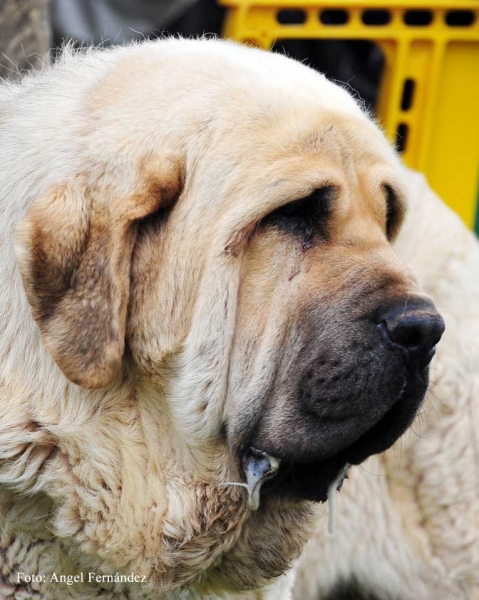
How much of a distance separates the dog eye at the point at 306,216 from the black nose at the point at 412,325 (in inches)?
11.9

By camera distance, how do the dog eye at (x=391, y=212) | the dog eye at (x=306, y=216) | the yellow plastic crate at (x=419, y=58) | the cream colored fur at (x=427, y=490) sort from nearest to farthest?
the dog eye at (x=306, y=216), the dog eye at (x=391, y=212), the cream colored fur at (x=427, y=490), the yellow plastic crate at (x=419, y=58)

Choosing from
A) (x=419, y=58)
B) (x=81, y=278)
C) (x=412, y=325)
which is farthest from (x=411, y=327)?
(x=419, y=58)

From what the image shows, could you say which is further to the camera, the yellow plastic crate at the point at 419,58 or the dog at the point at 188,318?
the yellow plastic crate at the point at 419,58

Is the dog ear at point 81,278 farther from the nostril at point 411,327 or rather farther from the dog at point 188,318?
the nostril at point 411,327

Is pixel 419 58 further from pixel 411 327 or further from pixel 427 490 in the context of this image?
pixel 411 327

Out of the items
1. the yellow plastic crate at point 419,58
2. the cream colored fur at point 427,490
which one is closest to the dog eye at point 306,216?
the cream colored fur at point 427,490

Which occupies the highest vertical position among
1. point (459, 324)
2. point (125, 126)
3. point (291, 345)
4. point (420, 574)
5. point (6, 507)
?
point (125, 126)

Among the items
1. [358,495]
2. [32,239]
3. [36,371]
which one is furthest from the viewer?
[358,495]

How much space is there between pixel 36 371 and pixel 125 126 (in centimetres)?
70

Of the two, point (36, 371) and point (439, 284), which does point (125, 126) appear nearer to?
point (36, 371)

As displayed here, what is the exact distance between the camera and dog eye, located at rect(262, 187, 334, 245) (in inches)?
96.2

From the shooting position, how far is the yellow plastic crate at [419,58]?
16.1ft

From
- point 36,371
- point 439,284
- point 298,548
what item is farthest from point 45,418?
point 439,284

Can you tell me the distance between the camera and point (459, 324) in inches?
153
